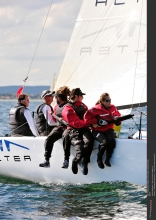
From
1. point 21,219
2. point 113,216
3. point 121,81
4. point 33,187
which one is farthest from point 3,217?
point 121,81

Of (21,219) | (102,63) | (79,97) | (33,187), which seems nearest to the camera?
(21,219)

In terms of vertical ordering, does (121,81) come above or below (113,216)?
above

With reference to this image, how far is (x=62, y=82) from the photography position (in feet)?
29.8

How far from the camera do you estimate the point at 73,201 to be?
718 cm

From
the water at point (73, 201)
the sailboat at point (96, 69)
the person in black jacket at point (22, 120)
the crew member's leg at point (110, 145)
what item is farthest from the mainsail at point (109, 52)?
the water at point (73, 201)

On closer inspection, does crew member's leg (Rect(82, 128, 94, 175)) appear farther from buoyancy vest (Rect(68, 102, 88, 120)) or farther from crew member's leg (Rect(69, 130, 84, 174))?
buoyancy vest (Rect(68, 102, 88, 120))

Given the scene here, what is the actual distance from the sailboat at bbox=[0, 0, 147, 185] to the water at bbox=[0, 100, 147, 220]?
234 mm

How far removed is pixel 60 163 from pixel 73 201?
3.30ft

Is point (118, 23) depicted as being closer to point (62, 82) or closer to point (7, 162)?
point (62, 82)

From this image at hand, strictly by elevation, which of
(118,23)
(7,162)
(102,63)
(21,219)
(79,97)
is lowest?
(21,219)

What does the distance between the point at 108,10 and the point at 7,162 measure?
2.71m

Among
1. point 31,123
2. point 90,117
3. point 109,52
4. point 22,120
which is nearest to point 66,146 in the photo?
point 90,117

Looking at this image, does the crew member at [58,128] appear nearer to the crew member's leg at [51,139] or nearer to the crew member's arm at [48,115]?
the crew member's leg at [51,139]

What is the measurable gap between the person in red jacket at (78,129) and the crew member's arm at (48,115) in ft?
1.32
